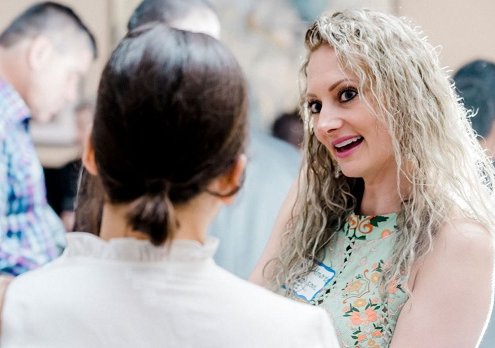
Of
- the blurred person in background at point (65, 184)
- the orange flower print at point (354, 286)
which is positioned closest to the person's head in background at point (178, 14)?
the blurred person in background at point (65, 184)

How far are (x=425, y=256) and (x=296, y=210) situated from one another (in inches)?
16.4

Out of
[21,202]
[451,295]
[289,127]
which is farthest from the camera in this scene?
[289,127]

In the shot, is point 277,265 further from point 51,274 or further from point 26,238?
point 26,238

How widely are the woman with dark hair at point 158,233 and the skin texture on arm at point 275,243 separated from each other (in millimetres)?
938

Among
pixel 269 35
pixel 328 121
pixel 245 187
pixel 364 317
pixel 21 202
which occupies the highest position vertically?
pixel 328 121

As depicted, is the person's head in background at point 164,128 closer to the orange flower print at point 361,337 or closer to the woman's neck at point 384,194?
the orange flower print at point 361,337

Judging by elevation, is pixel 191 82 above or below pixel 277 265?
above

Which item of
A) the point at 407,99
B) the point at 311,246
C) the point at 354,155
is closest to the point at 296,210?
the point at 311,246

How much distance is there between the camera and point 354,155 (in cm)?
179

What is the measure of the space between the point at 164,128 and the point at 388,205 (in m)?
1.02

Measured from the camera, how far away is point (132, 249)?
0.97 metres

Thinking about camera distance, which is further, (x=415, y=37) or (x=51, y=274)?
(x=415, y=37)

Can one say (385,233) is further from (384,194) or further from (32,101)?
(32,101)

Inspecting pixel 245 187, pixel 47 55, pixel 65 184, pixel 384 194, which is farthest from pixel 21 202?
pixel 384 194
